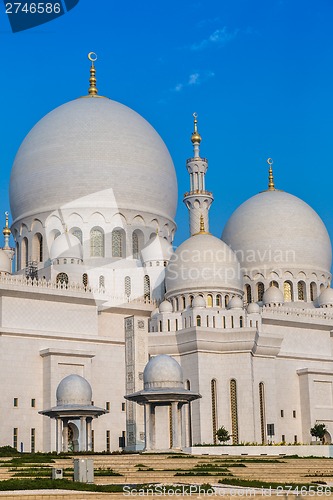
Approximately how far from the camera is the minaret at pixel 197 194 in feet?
148

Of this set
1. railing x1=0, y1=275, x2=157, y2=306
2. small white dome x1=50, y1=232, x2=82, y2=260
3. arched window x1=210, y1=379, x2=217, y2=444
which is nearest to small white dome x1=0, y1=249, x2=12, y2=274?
railing x1=0, y1=275, x2=157, y2=306

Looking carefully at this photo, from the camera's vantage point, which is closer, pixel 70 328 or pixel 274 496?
pixel 274 496

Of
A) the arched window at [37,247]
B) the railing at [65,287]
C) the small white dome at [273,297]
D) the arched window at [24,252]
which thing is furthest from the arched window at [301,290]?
the arched window at [24,252]

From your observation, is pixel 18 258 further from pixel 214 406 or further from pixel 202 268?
pixel 214 406

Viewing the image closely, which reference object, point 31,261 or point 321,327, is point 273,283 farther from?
point 31,261

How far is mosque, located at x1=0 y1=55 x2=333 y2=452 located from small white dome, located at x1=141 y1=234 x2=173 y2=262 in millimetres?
98

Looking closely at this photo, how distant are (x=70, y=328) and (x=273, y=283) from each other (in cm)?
1351

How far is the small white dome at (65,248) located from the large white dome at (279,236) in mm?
11031

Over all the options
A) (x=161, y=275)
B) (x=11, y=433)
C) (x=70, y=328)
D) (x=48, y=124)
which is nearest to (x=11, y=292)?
(x=70, y=328)

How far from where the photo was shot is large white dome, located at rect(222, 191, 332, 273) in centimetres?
4775

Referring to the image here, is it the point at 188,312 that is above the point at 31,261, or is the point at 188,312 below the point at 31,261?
below

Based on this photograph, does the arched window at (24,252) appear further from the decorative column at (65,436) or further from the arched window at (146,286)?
the decorative column at (65,436)

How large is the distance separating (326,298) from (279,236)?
15.3 ft

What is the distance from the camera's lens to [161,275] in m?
42.8
